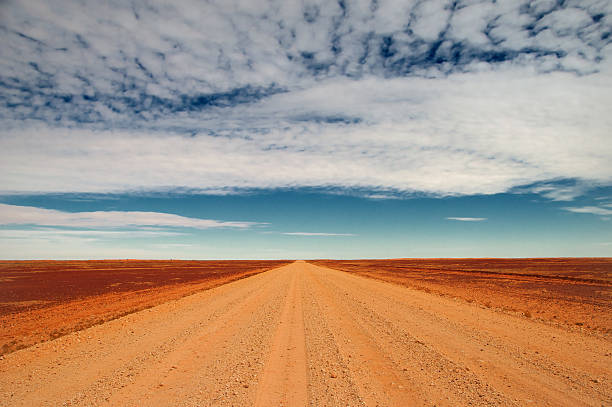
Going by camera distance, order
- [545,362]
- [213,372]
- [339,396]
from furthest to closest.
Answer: [545,362] → [213,372] → [339,396]

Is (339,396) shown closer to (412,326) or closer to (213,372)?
(213,372)

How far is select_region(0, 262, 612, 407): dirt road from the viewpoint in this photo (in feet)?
18.4

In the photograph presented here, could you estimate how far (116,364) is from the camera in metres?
7.52

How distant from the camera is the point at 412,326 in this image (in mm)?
11070

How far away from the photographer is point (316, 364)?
23.7ft

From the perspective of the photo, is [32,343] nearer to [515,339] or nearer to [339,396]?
[339,396]

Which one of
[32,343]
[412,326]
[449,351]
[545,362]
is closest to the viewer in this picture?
[545,362]

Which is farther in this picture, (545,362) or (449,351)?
(449,351)

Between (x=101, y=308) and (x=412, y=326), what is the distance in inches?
654

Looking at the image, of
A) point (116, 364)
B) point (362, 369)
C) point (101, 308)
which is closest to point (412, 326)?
point (362, 369)

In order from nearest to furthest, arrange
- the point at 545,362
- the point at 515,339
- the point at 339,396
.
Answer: the point at 339,396, the point at 545,362, the point at 515,339

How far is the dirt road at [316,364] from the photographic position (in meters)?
5.60

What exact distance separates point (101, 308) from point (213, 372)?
1452 cm

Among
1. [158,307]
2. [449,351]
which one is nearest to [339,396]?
[449,351]
